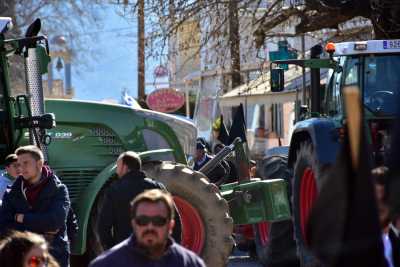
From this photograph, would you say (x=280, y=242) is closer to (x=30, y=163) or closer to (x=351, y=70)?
(x=351, y=70)

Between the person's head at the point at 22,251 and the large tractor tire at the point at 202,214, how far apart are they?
536cm

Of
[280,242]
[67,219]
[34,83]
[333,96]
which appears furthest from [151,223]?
[280,242]

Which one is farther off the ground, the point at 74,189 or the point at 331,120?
the point at 331,120

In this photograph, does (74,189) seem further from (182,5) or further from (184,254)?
(182,5)

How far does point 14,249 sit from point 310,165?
5763 millimetres

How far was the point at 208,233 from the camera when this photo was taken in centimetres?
1030

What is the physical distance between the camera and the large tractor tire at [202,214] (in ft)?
33.5

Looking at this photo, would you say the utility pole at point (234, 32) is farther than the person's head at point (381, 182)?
Yes

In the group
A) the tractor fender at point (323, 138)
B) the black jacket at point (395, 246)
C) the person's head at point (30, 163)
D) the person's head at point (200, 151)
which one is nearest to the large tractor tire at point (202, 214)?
the tractor fender at point (323, 138)

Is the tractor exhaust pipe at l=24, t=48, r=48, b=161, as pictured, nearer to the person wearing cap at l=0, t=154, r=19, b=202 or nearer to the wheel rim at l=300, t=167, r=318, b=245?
the person wearing cap at l=0, t=154, r=19, b=202

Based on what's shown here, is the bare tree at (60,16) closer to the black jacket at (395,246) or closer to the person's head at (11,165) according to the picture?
the person's head at (11,165)

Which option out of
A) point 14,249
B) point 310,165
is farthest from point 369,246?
point 310,165

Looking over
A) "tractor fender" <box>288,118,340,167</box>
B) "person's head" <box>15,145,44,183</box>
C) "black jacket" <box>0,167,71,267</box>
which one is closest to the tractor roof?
"tractor fender" <box>288,118,340,167</box>

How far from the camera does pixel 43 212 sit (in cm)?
759
